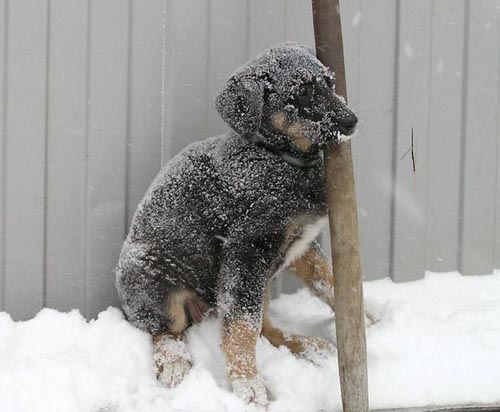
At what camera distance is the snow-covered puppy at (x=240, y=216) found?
2.84 metres

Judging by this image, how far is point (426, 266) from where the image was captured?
12.6 ft

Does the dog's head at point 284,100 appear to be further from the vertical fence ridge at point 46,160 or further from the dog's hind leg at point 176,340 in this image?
the vertical fence ridge at point 46,160

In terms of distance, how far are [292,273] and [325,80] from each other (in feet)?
3.22

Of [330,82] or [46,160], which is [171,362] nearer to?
[46,160]

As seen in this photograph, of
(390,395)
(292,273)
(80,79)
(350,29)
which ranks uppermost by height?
(350,29)

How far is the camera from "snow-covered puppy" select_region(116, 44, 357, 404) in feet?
9.30

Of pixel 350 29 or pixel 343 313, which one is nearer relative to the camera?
pixel 343 313

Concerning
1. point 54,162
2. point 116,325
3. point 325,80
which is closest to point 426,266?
point 325,80

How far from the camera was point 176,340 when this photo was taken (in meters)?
3.09

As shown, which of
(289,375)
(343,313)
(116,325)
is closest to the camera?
(343,313)

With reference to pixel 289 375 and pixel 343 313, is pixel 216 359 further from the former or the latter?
pixel 343 313

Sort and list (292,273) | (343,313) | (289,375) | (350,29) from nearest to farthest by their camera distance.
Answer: (343,313) → (289,375) → (292,273) → (350,29)

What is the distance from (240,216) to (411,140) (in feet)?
4.21

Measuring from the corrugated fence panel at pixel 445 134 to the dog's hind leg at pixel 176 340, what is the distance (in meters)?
1.36
